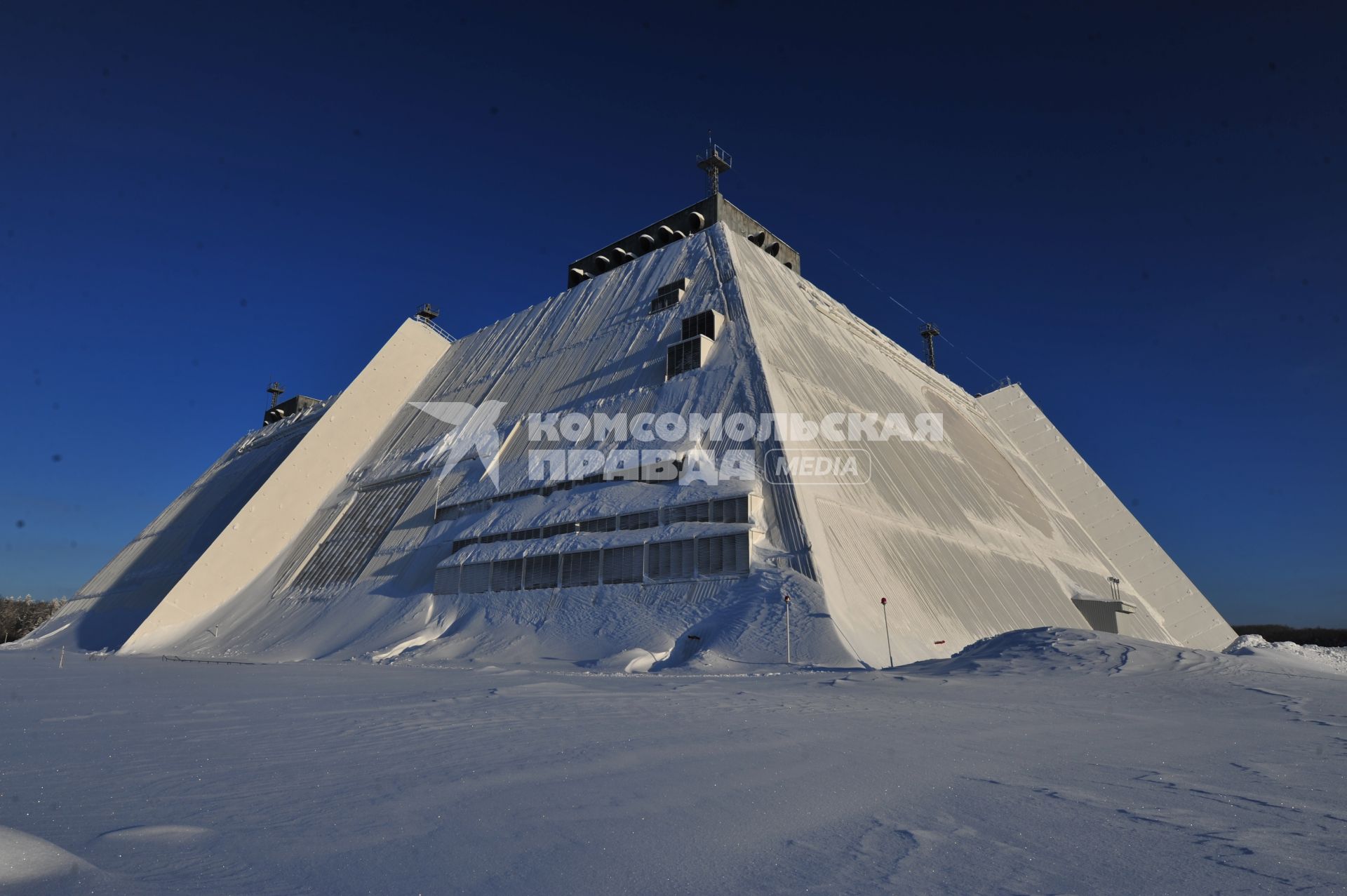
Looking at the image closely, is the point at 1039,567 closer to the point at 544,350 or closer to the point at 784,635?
the point at 784,635

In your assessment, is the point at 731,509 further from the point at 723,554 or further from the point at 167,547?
the point at 167,547

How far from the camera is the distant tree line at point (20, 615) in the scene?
63.4 m

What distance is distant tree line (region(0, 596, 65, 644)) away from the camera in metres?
63.4

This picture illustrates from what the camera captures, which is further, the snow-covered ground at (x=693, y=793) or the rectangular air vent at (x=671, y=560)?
the rectangular air vent at (x=671, y=560)

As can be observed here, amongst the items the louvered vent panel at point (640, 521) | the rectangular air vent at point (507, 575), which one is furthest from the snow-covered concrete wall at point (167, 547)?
the louvered vent panel at point (640, 521)

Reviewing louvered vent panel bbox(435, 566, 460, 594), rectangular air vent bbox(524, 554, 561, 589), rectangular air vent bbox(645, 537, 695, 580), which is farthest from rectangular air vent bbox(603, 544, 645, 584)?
louvered vent panel bbox(435, 566, 460, 594)

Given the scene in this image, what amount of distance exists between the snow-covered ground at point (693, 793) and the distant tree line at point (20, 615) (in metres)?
69.8

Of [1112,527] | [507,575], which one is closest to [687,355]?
[507,575]

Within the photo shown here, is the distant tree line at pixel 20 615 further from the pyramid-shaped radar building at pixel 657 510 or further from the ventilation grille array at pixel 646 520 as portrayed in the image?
the ventilation grille array at pixel 646 520

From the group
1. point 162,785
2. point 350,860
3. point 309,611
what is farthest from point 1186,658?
point 309,611

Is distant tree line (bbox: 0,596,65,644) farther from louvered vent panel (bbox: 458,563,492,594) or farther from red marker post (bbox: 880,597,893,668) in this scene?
red marker post (bbox: 880,597,893,668)

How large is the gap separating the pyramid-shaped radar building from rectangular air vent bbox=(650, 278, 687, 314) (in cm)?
14

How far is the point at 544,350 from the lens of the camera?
34219mm

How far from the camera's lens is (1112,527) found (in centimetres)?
3828
